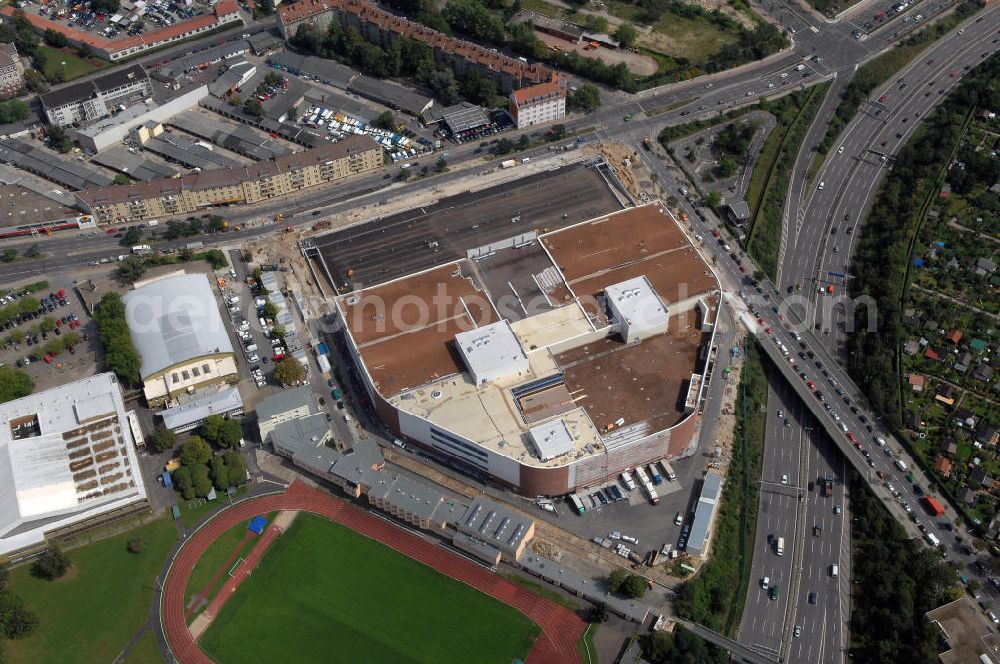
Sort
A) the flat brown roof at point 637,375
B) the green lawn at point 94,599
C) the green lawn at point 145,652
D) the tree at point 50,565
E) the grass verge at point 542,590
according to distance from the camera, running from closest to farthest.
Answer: the green lawn at point 145,652, the green lawn at point 94,599, the grass verge at point 542,590, the tree at point 50,565, the flat brown roof at point 637,375

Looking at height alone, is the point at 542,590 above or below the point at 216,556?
below

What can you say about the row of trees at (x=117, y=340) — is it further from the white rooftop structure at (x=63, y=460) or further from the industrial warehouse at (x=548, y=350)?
the industrial warehouse at (x=548, y=350)

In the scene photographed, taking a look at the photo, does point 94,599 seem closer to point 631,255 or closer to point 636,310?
point 636,310

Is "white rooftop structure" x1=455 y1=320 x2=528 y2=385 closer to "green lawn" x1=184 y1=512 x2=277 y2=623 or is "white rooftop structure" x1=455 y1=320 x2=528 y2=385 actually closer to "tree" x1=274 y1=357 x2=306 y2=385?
"tree" x1=274 y1=357 x2=306 y2=385

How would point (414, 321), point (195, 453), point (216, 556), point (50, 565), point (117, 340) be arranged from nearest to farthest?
point (50, 565) < point (216, 556) < point (195, 453) < point (117, 340) < point (414, 321)

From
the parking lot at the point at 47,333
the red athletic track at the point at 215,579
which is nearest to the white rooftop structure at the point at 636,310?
the red athletic track at the point at 215,579

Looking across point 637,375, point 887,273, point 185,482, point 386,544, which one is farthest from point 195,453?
point 887,273

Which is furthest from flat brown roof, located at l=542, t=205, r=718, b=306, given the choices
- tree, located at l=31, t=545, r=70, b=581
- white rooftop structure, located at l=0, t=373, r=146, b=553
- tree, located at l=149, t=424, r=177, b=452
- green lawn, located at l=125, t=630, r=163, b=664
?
tree, located at l=31, t=545, r=70, b=581
